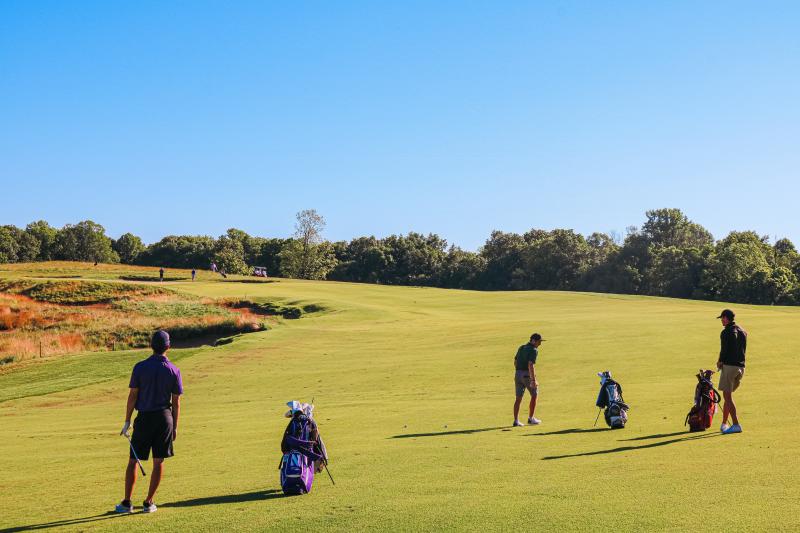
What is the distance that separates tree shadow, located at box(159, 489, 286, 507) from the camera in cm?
1082

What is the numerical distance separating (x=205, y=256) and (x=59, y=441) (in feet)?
447

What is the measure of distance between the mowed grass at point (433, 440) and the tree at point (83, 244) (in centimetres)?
13266

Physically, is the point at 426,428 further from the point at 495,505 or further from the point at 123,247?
the point at 123,247

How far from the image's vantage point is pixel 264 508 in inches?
407

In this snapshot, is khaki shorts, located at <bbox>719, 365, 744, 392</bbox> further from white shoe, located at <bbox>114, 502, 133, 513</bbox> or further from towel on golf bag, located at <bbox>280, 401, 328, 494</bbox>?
white shoe, located at <bbox>114, 502, 133, 513</bbox>

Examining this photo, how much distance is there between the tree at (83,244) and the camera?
158500mm

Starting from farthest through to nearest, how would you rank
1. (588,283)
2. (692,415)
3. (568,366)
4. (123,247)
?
(123,247) → (588,283) → (568,366) → (692,415)

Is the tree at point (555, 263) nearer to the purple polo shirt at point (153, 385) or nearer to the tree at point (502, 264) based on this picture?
the tree at point (502, 264)

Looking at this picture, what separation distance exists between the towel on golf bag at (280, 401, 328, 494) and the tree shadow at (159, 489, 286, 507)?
10.7 inches

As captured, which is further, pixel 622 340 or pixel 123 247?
pixel 123 247

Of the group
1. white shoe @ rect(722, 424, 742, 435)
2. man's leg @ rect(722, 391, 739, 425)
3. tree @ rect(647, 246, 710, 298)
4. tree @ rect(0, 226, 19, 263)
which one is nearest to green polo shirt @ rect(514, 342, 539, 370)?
man's leg @ rect(722, 391, 739, 425)

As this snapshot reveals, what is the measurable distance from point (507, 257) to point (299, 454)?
13092 centimetres

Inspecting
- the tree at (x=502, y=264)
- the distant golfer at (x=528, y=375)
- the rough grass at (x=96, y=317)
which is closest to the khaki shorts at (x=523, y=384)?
the distant golfer at (x=528, y=375)

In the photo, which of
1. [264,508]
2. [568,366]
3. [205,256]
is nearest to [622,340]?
[568,366]
